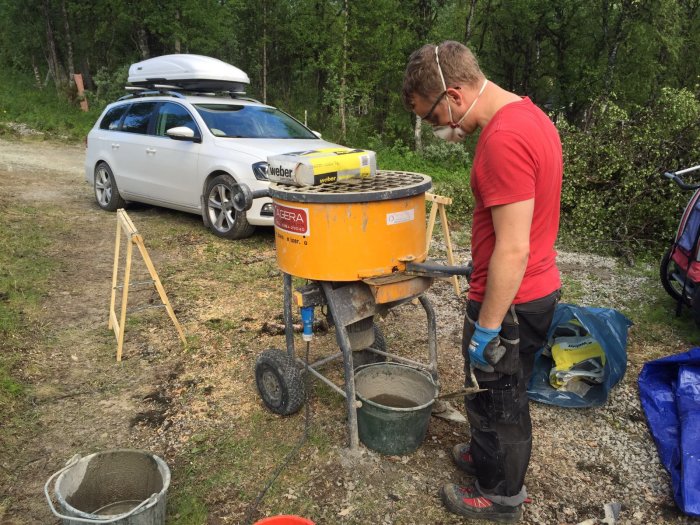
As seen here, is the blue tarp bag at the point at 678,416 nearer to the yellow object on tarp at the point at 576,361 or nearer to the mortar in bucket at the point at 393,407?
the yellow object on tarp at the point at 576,361

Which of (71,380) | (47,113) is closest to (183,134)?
(71,380)

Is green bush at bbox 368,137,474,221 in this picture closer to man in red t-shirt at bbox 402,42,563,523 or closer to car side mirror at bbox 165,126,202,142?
car side mirror at bbox 165,126,202,142

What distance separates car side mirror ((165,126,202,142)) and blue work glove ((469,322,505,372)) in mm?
5378

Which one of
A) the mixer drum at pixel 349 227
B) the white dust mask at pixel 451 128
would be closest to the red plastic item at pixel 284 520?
the mixer drum at pixel 349 227

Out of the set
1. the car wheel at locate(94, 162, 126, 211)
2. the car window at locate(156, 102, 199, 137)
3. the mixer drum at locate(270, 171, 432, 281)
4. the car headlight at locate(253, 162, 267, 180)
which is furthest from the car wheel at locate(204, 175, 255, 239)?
the mixer drum at locate(270, 171, 432, 281)

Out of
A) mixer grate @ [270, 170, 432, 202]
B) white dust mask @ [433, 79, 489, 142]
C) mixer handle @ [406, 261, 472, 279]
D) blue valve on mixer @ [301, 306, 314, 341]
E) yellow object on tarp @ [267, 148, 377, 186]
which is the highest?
white dust mask @ [433, 79, 489, 142]

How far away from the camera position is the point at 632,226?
6602 millimetres

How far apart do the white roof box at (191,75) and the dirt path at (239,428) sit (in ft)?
11.5

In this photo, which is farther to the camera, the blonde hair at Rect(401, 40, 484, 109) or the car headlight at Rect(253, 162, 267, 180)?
the car headlight at Rect(253, 162, 267, 180)

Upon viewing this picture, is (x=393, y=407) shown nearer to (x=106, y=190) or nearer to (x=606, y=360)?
(x=606, y=360)

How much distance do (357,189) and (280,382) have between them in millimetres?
1296

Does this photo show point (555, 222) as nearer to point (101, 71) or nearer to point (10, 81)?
point (101, 71)

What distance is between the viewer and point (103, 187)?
27.1 ft

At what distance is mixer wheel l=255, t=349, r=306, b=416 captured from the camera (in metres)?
3.20
